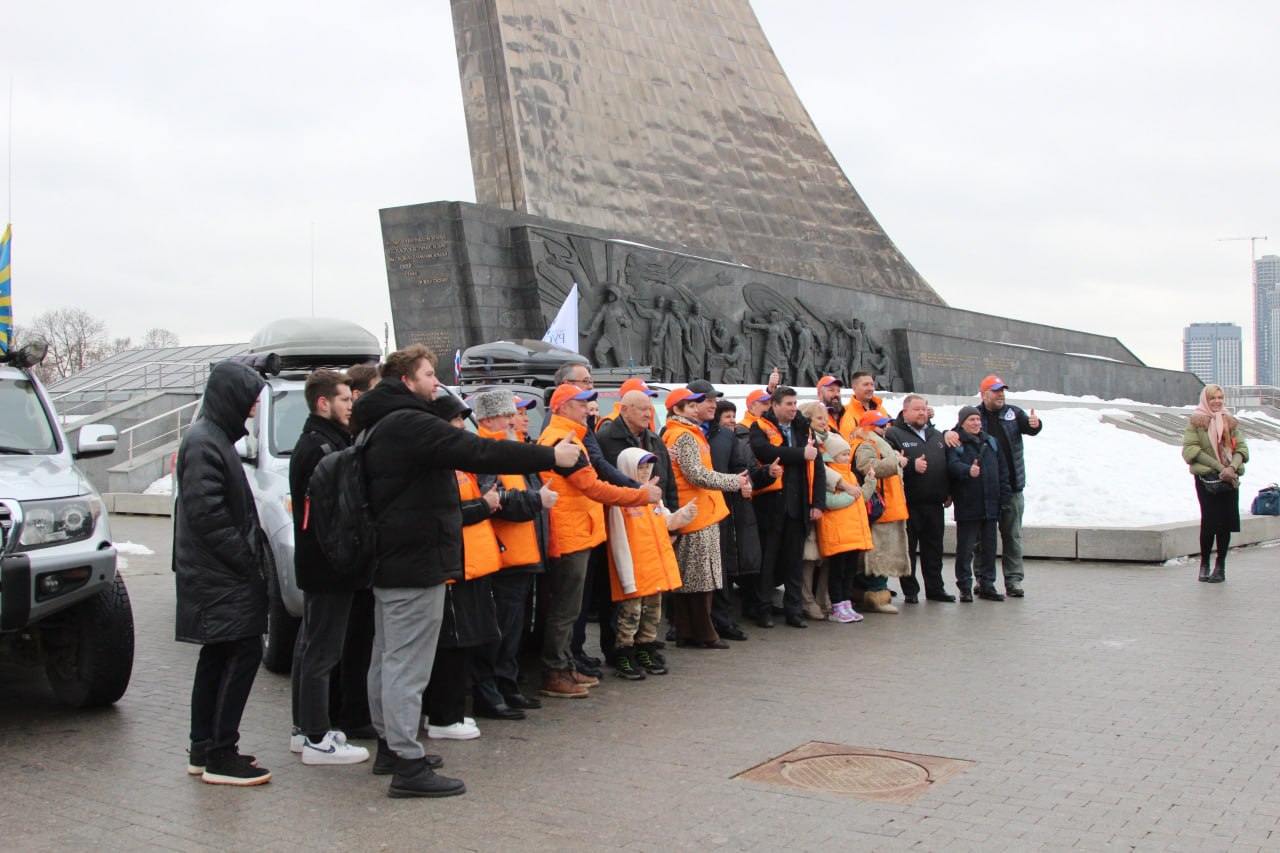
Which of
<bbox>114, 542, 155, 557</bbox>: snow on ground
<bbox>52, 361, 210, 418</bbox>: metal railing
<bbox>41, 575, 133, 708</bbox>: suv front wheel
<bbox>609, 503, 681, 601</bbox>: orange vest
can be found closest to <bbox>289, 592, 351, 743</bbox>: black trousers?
<bbox>41, 575, 133, 708</bbox>: suv front wheel

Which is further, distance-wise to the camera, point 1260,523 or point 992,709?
point 1260,523

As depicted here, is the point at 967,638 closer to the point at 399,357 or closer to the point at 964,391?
the point at 399,357

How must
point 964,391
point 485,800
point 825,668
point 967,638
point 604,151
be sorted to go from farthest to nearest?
point 964,391 → point 604,151 → point 967,638 → point 825,668 → point 485,800

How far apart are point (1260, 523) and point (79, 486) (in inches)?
424

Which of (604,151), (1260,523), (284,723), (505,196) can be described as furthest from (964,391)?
(284,723)

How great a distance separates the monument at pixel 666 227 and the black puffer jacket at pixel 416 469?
12399 millimetres

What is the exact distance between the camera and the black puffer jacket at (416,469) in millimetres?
4031

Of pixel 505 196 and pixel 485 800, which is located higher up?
pixel 505 196

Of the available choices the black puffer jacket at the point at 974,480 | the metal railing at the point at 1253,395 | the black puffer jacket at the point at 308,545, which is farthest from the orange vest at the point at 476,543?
the metal railing at the point at 1253,395

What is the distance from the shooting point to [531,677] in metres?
6.18

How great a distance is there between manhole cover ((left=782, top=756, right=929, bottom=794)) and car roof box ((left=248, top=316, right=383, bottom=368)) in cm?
548

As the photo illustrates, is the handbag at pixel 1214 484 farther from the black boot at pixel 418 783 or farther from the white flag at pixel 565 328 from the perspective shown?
the white flag at pixel 565 328

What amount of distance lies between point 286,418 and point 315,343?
7.76 feet

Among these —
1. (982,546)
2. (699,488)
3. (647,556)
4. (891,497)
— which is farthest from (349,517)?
(982,546)
